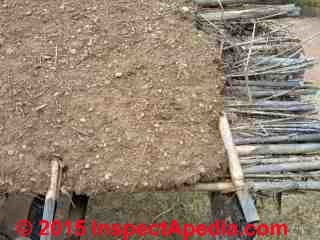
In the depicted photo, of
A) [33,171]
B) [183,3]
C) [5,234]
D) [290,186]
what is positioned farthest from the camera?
[5,234]

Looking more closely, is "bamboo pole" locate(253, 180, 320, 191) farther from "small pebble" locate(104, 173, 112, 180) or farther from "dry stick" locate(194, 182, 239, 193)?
"small pebble" locate(104, 173, 112, 180)

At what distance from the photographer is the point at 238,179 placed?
154 cm

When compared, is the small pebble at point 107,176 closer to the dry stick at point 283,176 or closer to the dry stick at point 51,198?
the dry stick at point 51,198

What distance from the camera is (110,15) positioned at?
208 centimetres

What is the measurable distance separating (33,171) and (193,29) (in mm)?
984

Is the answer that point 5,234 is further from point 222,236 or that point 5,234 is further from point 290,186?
point 290,186

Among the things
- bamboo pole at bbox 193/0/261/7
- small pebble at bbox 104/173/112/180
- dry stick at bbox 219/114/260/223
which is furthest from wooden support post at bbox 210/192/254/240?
bamboo pole at bbox 193/0/261/7

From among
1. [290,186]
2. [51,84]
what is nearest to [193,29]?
[51,84]

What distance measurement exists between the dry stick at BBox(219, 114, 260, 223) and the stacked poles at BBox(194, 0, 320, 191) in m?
0.03

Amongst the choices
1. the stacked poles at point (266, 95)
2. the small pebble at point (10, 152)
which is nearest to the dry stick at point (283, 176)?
the stacked poles at point (266, 95)

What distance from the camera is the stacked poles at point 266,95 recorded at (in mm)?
1694

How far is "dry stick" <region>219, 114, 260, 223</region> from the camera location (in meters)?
1.51

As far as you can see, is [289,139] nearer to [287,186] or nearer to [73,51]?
[287,186]

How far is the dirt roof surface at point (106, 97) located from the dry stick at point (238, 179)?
0.03 metres
